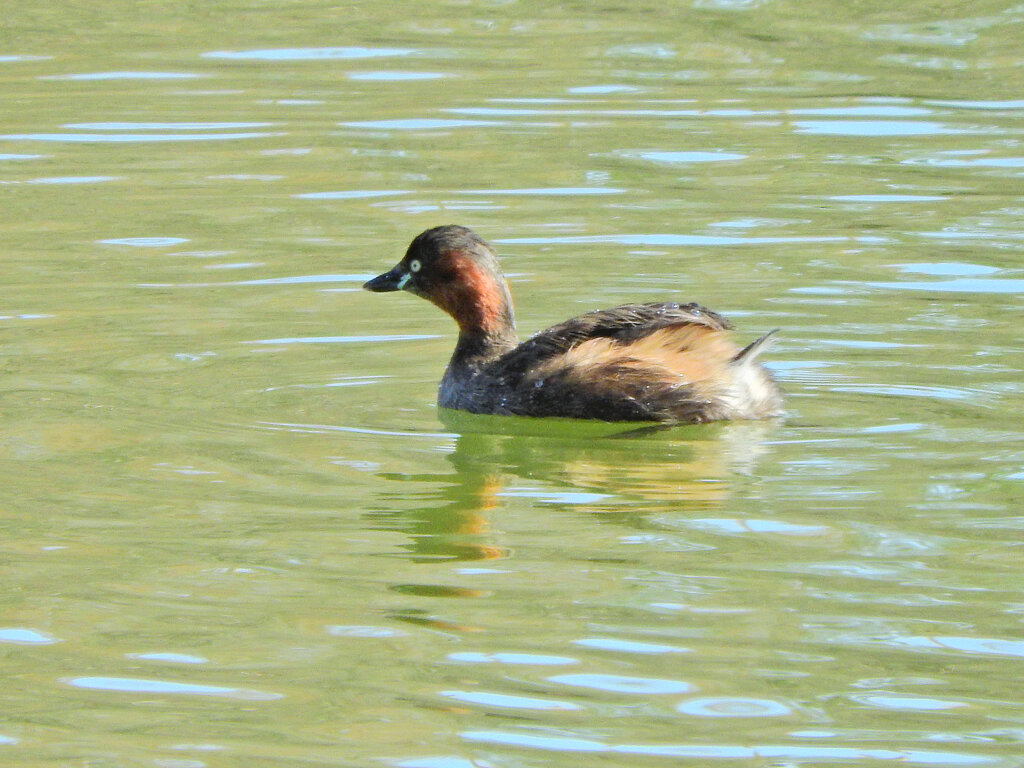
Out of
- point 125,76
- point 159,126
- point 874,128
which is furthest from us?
point 125,76

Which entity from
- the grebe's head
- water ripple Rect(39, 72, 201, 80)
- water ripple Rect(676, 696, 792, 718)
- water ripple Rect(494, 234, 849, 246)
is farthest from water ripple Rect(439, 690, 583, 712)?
water ripple Rect(39, 72, 201, 80)

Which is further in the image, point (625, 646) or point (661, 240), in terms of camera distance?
point (661, 240)

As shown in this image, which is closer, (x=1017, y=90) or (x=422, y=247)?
(x=422, y=247)

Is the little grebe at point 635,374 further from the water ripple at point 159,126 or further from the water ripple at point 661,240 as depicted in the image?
the water ripple at point 159,126

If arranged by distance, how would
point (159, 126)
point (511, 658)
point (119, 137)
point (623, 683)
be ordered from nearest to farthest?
1. point (623, 683)
2. point (511, 658)
3. point (119, 137)
4. point (159, 126)

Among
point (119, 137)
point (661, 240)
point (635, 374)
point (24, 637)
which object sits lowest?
point (24, 637)

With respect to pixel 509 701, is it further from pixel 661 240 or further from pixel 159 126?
pixel 159 126

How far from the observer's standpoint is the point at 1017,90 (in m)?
12.7

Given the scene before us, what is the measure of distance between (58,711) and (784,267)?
524 centimetres

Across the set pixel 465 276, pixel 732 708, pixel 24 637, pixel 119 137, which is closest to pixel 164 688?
pixel 24 637

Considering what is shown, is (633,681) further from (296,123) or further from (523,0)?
(523,0)

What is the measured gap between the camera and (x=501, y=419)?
760 cm

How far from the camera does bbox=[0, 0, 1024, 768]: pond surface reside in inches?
188

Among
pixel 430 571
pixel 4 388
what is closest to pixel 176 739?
pixel 430 571
